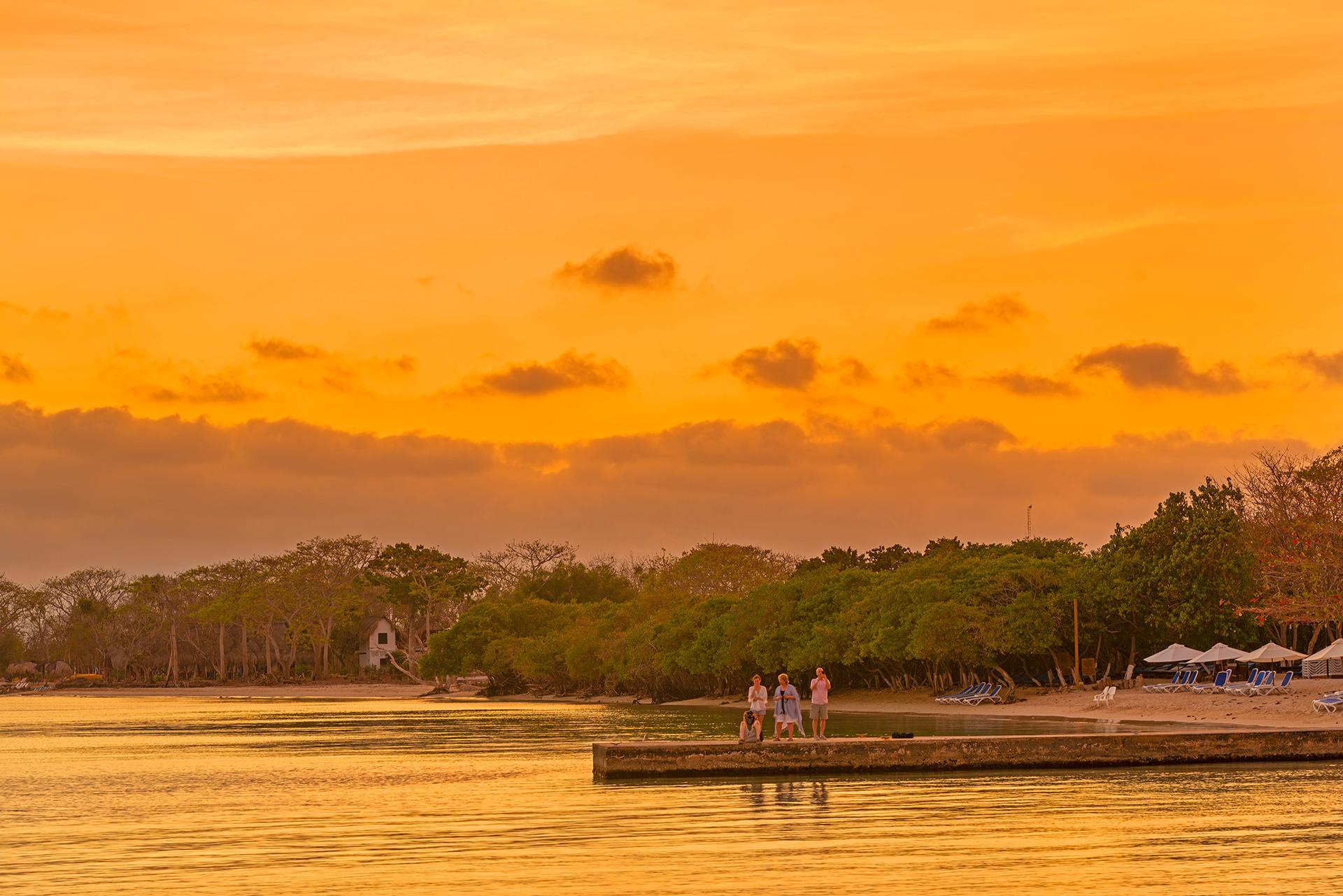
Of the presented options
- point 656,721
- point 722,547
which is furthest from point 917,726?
point 722,547

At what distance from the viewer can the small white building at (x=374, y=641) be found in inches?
6407

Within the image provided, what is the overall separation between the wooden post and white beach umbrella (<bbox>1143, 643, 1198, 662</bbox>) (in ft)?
11.8

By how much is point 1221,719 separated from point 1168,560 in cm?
1653

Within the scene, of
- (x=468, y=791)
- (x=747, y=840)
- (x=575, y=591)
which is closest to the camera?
(x=747, y=840)

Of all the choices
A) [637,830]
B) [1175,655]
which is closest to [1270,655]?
[1175,655]

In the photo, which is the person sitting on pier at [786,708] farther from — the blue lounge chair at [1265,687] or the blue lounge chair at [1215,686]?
the blue lounge chair at [1215,686]

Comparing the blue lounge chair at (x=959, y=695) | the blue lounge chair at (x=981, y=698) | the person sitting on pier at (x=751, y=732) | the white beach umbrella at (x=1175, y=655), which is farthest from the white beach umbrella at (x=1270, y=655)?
the person sitting on pier at (x=751, y=732)

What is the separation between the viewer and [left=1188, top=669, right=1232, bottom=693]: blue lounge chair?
197 ft

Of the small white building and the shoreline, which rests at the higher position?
the small white building

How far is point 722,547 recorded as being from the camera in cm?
12269

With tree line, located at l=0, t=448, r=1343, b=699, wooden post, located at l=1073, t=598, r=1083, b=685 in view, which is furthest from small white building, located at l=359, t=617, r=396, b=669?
wooden post, located at l=1073, t=598, r=1083, b=685

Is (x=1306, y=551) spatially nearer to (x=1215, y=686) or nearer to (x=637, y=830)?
(x=1215, y=686)

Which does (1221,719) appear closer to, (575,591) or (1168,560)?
(1168,560)

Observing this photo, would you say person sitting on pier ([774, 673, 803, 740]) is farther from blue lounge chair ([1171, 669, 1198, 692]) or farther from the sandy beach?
blue lounge chair ([1171, 669, 1198, 692])
